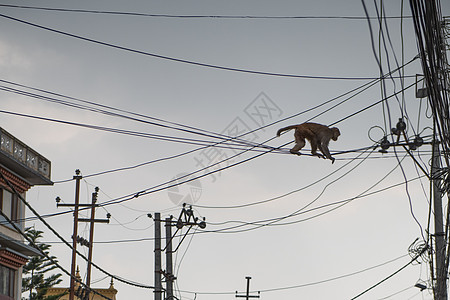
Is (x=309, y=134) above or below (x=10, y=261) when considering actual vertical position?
below

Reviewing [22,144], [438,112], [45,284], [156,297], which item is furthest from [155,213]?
[45,284]

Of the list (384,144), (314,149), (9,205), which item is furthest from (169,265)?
(384,144)

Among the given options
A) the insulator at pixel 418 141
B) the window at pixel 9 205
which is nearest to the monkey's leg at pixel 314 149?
the insulator at pixel 418 141

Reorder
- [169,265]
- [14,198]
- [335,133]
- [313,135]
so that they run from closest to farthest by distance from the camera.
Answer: [313,135] < [335,133] < [169,265] < [14,198]

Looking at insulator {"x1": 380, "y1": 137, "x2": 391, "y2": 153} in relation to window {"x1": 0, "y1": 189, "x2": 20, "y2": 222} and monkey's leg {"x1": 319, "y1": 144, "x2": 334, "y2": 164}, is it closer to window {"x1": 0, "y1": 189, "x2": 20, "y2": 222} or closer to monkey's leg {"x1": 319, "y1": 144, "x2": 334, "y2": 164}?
monkey's leg {"x1": 319, "y1": 144, "x2": 334, "y2": 164}

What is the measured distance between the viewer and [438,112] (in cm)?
1288

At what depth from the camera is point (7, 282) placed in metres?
38.7

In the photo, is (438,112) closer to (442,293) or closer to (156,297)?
(442,293)

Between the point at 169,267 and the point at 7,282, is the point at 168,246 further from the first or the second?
the point at 7,282

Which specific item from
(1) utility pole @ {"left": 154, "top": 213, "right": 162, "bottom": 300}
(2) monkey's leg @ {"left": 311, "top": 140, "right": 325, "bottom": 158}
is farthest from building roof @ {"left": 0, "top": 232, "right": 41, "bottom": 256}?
(2) monkey's leg @ {"left": 311, "top": 140, "right": 325, "bottom": 158}

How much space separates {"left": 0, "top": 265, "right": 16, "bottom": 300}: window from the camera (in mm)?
37938

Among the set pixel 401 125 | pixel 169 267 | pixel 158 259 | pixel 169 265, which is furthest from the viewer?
pixel 169 265

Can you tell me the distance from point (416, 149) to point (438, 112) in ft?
19.6

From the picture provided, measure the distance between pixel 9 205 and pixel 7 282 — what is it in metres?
3.42
